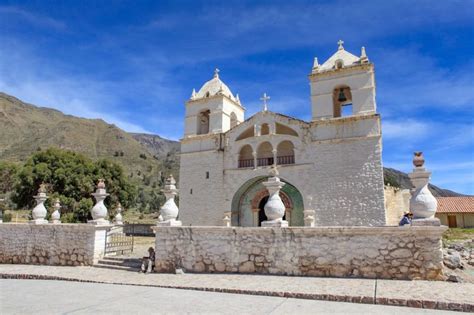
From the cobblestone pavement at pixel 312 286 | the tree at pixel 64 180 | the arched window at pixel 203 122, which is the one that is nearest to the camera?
the cobblestone pavement at pixel 312 286

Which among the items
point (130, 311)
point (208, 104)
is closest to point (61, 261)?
point (130, 311)

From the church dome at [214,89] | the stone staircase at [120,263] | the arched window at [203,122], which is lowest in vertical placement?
the stone staircase at [120,263]

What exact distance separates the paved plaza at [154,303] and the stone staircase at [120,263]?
8.26 ft

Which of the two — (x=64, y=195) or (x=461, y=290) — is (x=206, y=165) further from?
(x=461, y=290)

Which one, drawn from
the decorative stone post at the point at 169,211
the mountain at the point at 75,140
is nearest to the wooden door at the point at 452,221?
the decorative stone post at the point at 169,211

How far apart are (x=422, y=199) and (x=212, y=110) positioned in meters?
15.5

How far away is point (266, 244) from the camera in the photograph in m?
7.87

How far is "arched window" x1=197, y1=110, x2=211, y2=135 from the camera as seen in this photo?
21734 millimetres

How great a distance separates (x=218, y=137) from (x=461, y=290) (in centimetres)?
1571

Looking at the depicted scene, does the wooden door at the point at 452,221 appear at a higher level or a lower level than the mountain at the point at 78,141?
lower

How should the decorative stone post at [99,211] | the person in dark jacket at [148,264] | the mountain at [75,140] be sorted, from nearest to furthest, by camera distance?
the person in dark jacket at [148,264] → the decorative stone post at [99,211] → the mountain at [75,140]

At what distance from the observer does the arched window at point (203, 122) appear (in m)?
21.7

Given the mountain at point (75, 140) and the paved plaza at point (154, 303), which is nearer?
the paved plaza at point (154, 303)

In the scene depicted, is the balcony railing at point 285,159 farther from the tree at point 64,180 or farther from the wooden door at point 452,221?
the wooden door at point 452,221
